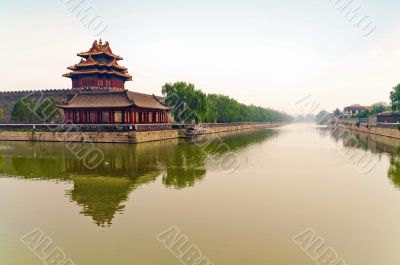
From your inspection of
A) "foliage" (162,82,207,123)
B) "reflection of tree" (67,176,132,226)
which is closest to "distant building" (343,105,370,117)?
"foliage" (162,82,207,123)

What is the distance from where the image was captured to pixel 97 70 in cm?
5294

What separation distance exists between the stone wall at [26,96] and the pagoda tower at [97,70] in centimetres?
309

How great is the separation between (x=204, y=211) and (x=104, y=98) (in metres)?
33.4

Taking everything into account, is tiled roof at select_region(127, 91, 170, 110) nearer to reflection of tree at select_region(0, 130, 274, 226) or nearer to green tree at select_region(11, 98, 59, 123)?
green tree at select_region(11, 98, 59, 123)

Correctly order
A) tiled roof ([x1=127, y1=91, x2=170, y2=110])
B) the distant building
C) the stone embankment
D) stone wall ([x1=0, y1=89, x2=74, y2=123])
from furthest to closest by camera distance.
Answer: the distant building < stone wall ([x1=0, y1=89, x2=74, y2=123]) < the stone embankment < tiled roof ([x1=127, y1=91, x2=170, y2=110])

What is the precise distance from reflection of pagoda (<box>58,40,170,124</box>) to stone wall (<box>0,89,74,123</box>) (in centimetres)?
281

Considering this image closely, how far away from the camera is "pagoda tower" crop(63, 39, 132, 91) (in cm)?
5309

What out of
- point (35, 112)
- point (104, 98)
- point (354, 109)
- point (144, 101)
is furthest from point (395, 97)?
point (354, 109)

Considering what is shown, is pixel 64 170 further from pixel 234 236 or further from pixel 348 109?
pixel 348 109

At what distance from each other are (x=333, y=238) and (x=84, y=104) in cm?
3812

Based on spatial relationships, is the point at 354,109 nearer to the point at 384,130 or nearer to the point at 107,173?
the point at 384,130

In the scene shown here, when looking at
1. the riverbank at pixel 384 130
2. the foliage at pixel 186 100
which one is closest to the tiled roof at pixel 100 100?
the foliage at pixel 186 100

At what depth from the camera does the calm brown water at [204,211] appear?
8461 millimetres

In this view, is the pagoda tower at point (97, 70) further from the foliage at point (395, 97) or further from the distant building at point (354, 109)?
the distant building at point (354, 109)
